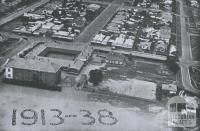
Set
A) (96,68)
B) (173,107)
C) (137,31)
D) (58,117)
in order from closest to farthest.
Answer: (58,117) < (173,107) < (96,68) < (137,31)

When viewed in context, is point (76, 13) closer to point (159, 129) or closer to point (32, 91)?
point (32, 91)

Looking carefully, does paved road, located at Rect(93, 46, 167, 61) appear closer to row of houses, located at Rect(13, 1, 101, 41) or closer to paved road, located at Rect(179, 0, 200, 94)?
A: paved road, located at Rect(179, 0, 200, 94)

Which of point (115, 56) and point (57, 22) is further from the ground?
point (57, 22)

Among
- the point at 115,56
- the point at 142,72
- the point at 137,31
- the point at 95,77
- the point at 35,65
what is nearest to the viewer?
the point at 35,65

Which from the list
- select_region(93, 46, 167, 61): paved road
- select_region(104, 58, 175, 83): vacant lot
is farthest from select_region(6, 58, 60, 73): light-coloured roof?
select_region(93, 46, 167, 61): paved road

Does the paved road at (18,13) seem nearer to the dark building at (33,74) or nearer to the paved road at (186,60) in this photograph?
the dark building at (33,74)

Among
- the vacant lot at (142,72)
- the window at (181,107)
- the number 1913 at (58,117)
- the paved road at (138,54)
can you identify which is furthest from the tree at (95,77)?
the paved road at (138,54)

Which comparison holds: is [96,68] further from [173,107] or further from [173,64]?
[173,107]

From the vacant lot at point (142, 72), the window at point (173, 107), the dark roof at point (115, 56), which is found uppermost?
the dark roof at point (115, 56)

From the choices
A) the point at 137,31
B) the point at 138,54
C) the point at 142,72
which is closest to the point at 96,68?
the point at 142,72

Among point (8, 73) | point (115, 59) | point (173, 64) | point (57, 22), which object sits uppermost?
point (57, 22)
